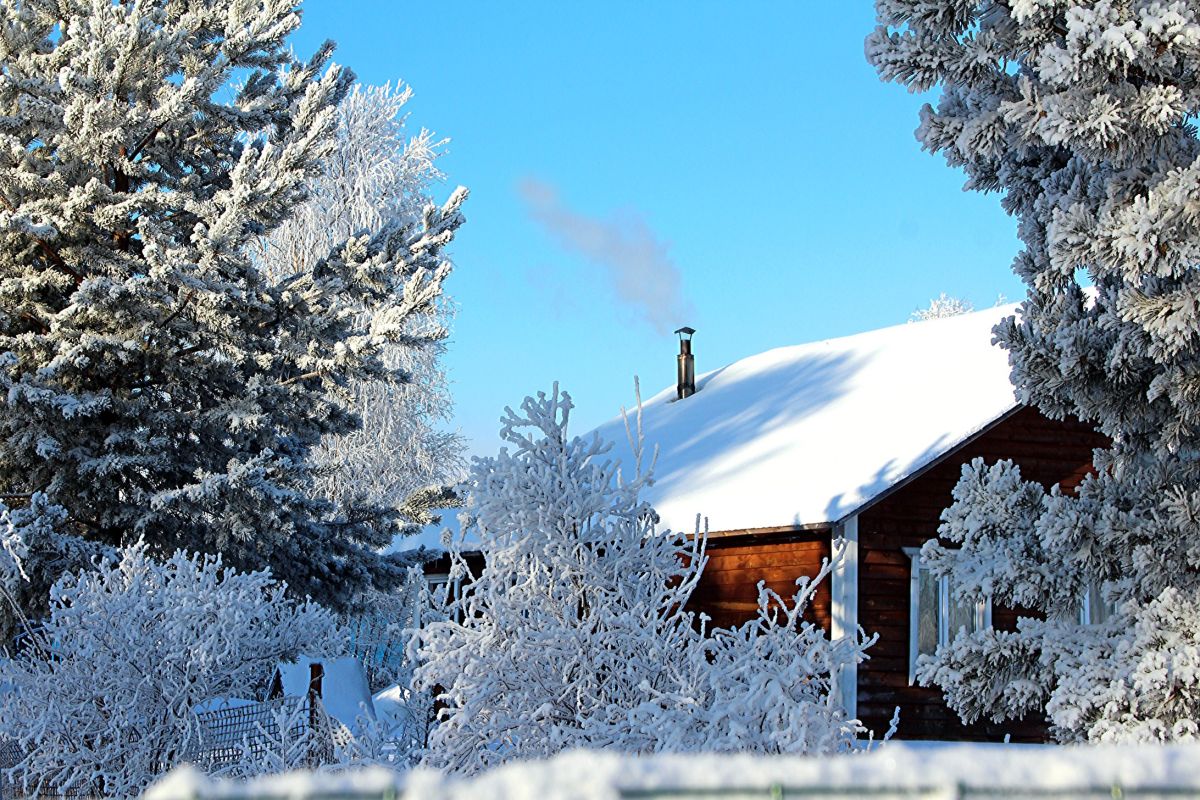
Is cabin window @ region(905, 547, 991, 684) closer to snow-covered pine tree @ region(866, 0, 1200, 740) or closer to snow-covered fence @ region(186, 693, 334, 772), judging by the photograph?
snow-covered pine tree @ region(866, 0, 1200, 740)

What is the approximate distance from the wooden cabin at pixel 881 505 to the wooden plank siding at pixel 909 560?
1cm

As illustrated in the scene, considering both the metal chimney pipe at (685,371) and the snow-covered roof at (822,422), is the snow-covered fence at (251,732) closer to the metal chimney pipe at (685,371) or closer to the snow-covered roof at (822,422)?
the snow-covered roof at (822,422)

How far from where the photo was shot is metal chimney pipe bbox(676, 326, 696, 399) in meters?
22.9

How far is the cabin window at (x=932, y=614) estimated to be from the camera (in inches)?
547

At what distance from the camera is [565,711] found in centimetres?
550

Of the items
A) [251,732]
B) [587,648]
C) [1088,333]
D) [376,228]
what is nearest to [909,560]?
[1088,333]

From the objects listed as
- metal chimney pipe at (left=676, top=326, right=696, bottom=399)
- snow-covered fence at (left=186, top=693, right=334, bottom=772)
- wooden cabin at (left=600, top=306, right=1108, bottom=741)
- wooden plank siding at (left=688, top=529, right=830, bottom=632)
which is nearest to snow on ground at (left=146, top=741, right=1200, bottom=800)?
snow-covered fence at (left=186, top=693, right=334, bottom=772)

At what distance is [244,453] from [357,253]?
3.02 metres

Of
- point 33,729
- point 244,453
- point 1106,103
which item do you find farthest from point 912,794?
point 244,453

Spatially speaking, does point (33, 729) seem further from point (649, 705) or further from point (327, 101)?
point (327, 101)

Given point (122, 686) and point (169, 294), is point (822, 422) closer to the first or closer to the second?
point (169, 294)

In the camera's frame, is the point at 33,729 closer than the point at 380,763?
No

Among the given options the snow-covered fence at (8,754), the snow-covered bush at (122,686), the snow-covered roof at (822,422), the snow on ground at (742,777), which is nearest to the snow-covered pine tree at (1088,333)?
the snow-covered roof at (822,422)

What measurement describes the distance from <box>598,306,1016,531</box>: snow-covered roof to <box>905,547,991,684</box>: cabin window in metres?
1.35
